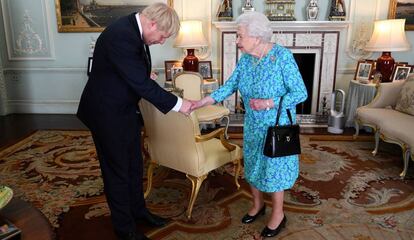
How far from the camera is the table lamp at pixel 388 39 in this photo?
4.11m

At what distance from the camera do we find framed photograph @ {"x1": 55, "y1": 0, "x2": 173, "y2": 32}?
202 inches

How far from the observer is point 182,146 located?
7.87 ft

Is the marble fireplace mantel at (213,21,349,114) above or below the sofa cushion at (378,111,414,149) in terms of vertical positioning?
above

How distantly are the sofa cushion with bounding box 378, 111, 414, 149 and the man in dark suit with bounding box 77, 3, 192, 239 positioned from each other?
2.07 m

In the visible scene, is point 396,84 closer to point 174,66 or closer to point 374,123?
point 374,123

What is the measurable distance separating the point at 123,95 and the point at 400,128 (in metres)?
2.56

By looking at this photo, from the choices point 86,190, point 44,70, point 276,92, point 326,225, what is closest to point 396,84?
point 326,225

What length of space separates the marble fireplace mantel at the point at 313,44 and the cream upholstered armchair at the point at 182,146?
8.36 feet

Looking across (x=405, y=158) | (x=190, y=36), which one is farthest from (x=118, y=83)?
(x=190, y=36)

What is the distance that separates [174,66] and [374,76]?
2.52 metres

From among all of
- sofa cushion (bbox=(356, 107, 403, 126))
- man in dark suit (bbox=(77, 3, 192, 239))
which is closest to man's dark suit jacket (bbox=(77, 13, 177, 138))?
man in dark suit (bbox=(77, 3, 192, 239))

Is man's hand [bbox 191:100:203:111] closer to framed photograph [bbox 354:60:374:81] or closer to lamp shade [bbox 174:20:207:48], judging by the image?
lamp shade [bbox 174:20:207:48]

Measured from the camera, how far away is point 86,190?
9.77ft

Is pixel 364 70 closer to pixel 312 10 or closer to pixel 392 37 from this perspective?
pixel 392 37
